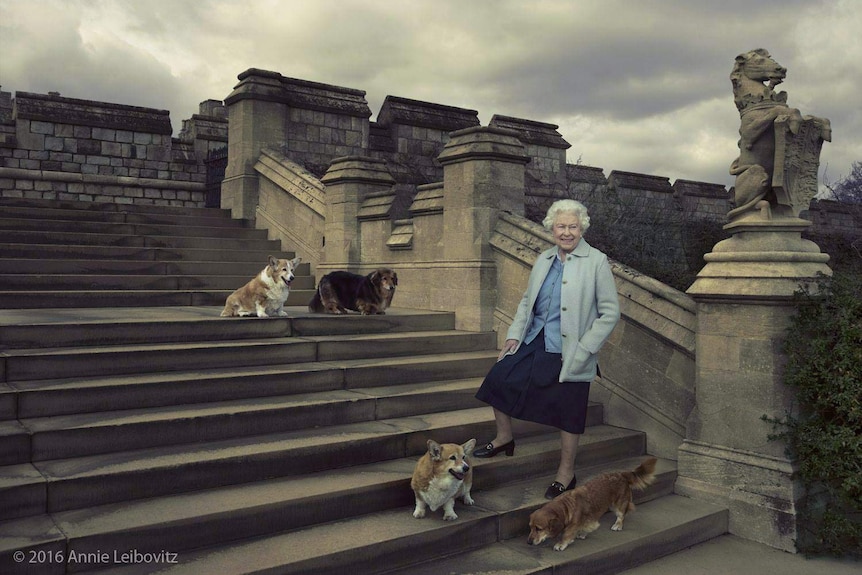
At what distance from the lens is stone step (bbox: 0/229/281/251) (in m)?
8.80

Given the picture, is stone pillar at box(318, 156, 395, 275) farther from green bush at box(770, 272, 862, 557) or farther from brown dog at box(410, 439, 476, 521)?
green bush at box(770, 272, 862, 557)

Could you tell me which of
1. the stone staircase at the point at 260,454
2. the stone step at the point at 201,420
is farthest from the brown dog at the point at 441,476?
the stone step at the point at 201,420

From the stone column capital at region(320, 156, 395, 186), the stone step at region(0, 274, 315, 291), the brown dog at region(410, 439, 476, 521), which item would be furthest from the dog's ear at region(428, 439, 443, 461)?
the stone column capital at region(320, 156, 395, 186)

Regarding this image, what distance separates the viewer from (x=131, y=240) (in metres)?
9.50

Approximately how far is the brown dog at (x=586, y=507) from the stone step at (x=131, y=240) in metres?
7.32

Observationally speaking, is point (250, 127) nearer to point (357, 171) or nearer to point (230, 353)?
point (357, 171)

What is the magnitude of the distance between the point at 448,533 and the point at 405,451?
3.22 feet

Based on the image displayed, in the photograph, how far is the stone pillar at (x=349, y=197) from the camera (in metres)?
9.50

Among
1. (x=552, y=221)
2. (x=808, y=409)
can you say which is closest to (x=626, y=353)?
(x=808, y=409)

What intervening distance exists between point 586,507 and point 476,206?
160 inches

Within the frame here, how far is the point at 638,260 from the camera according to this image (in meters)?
9.42

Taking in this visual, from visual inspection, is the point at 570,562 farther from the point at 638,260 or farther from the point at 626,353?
the point at 638,260

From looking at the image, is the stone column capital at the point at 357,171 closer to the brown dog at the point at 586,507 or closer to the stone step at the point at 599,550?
the stone step at the point at 599,550

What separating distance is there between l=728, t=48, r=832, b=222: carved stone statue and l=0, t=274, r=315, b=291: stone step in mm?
6353
